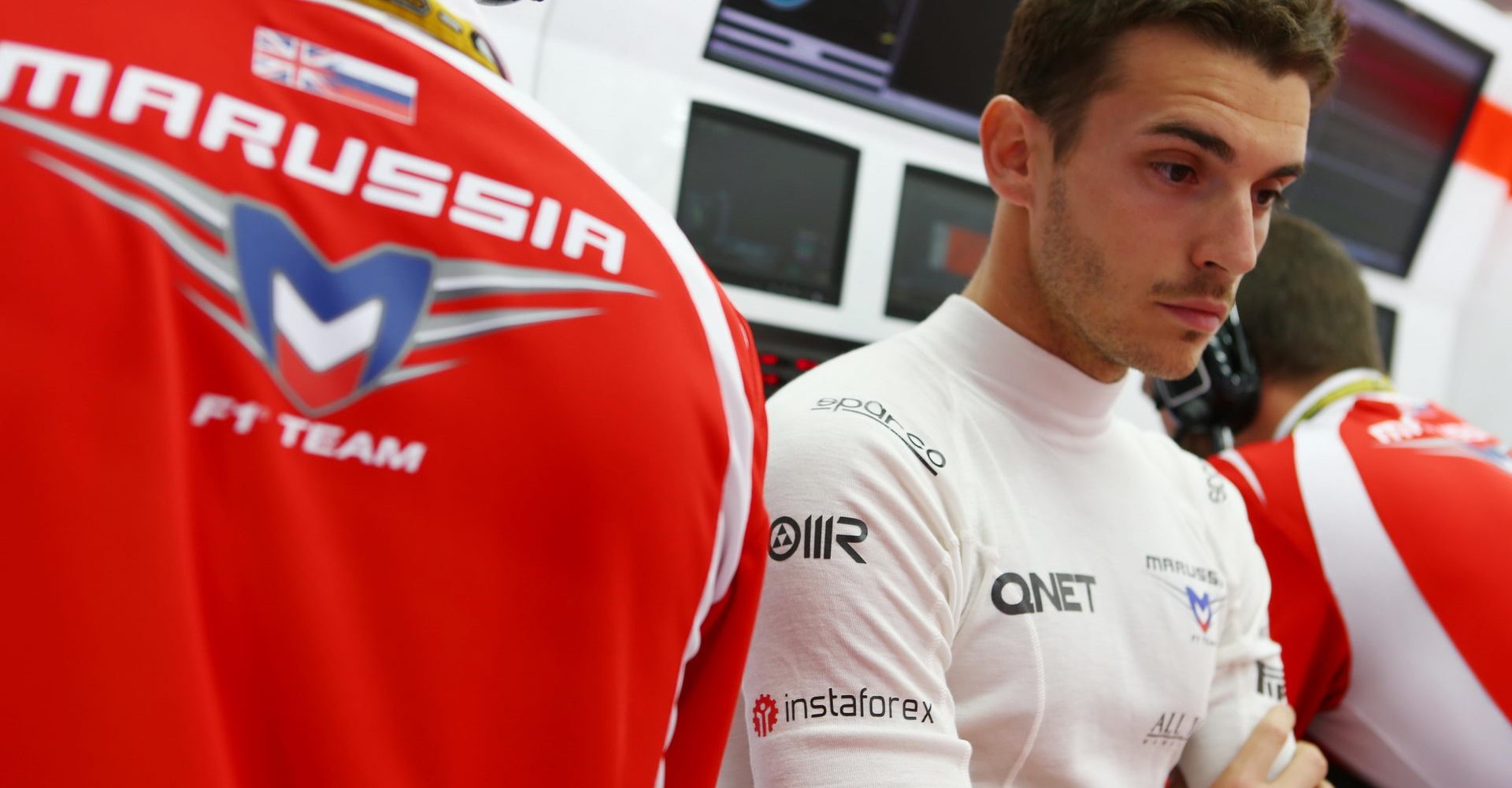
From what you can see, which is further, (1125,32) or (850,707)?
(1125,32)

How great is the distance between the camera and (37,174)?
0.42 m

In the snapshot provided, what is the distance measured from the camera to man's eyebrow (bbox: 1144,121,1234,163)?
→ 3.54 feet

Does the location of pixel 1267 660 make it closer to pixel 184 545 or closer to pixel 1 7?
pixel 184 545

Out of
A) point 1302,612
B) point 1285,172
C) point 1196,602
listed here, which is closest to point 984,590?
point 1196,602

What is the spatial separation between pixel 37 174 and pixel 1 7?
78 mm

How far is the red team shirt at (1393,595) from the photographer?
58.3 inches

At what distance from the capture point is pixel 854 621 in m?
0.85

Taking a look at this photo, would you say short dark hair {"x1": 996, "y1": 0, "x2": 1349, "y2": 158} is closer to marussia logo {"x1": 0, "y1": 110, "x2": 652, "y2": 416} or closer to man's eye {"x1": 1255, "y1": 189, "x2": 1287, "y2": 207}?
man's eye {"x1": 1255, "y1": 189, "x2": 1287, "y2": 207}

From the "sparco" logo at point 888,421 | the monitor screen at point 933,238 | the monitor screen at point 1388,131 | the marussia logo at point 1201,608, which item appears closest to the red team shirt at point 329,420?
the "sparco" logo at point 888,421

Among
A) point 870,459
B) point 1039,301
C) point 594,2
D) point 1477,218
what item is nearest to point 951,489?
point 870,459

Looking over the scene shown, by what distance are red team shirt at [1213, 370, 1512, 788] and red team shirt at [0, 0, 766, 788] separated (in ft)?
4.13

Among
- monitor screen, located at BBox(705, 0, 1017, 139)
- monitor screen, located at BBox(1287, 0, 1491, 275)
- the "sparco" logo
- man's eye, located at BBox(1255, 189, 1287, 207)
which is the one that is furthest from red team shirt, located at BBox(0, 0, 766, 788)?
monitor screen, located at BBox(1287, 0, 1491, 275)

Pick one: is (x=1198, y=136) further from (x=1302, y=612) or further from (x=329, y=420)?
(x=329, y=420)

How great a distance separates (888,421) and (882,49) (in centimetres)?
109
